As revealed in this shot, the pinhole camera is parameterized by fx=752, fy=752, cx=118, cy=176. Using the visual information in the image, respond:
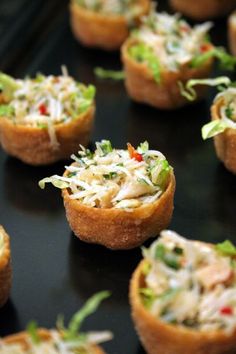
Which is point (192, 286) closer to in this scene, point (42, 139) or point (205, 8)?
point (42, 139)

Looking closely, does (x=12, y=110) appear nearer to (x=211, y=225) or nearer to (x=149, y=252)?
(x=211, y=225)

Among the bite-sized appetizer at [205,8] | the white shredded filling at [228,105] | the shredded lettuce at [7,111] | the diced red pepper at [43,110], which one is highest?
the shredded lettuce at [7,111]

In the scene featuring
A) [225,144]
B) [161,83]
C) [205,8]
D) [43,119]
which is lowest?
[205,8]

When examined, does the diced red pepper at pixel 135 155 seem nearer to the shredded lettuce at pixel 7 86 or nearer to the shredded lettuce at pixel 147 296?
the shredded lettuce at pixel 147 296

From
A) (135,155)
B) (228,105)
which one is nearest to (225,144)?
(228,105)

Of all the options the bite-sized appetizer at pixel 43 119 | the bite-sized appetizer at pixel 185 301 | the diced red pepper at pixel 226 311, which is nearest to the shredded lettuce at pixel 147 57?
the bite-sized appetizer at pixel 43 119

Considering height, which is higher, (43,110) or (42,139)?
(43,110)

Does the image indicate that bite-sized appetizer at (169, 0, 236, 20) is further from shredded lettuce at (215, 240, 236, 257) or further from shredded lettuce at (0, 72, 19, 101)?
shredded lettuce at (215, 240, 236, 257)
